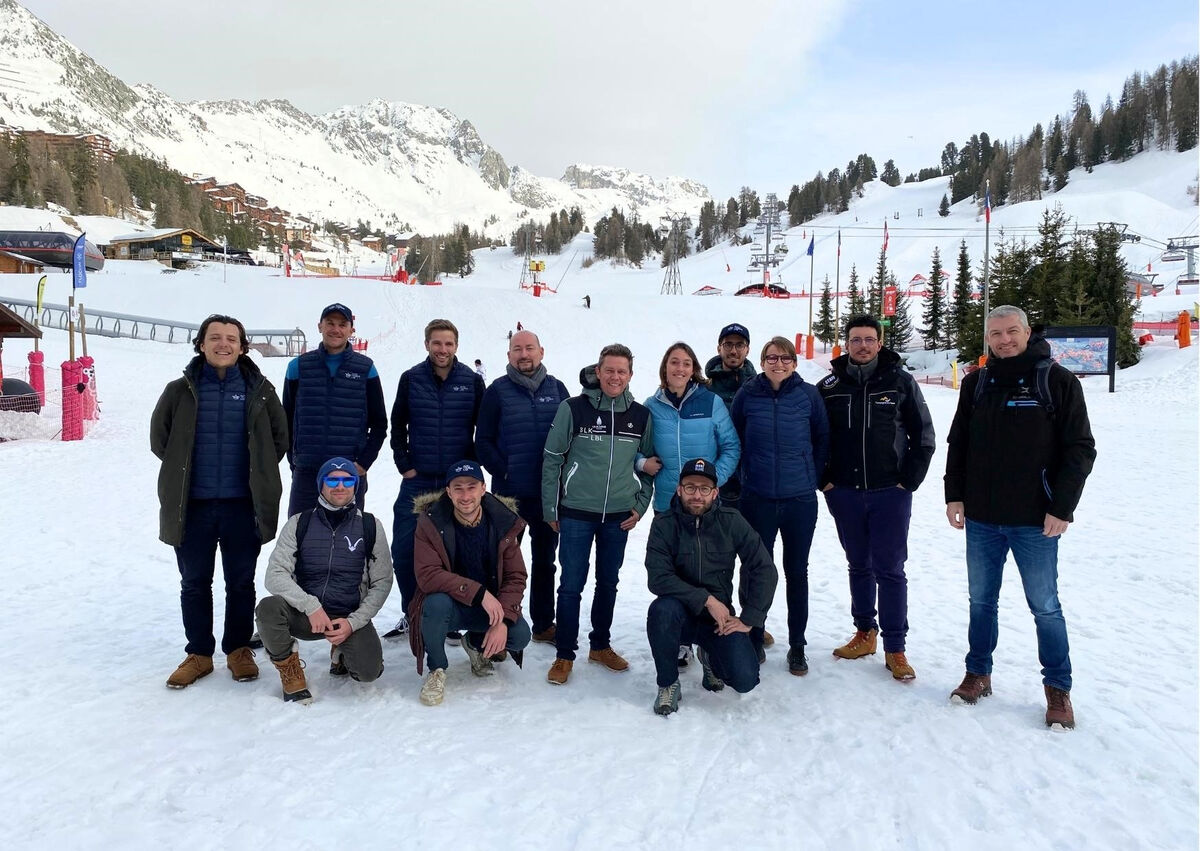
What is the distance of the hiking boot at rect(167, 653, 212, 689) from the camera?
12.3ft

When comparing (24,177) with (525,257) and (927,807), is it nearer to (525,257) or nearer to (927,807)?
(525,257)

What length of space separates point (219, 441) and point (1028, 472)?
13.1ft

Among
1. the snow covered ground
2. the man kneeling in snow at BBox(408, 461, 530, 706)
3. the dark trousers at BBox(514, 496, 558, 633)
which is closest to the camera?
the snow covered ground

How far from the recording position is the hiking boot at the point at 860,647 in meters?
4.25

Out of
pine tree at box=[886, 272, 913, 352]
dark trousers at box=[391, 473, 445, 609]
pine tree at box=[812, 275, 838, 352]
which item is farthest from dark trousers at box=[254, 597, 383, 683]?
pine tree at box=[886, 272, 913, 352]

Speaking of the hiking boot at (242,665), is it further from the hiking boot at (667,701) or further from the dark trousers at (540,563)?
the hiking boot at (667,701)

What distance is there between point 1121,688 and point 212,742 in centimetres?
447

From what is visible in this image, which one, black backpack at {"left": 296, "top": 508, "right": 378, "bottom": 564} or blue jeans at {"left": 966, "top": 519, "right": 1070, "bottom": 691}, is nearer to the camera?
blue jeans at {"left": 966, "top": 519, "right": 1070, "bottom": 691}

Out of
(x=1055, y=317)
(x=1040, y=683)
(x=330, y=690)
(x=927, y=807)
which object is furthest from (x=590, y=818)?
(x=1055, y=317)

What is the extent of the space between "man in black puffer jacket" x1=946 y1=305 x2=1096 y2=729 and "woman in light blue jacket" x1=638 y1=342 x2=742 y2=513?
4.03ft

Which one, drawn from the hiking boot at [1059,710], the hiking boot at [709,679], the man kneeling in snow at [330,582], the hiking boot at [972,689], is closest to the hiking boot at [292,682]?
the man kneeling in snow at [330,582]

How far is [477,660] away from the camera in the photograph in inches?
155

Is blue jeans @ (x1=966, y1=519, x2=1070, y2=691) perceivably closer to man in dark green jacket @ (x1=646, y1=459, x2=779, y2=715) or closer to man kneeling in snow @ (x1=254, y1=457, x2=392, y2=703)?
man in dark green jacket @ (x1=646, y1=459, x2=779, y2=715)

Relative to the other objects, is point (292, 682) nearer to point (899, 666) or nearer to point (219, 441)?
point (219, 441)
